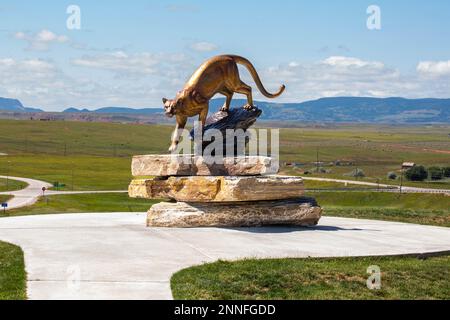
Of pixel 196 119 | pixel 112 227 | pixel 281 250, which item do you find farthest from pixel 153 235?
pixel 196 119

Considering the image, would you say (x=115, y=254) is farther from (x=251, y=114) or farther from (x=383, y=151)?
(x=383, y=151)

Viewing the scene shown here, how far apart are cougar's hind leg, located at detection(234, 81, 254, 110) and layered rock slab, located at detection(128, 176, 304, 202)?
286cm

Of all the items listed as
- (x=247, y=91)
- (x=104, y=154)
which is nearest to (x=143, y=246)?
(x=247, y=91)

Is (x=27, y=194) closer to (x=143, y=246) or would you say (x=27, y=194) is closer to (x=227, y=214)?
(x=227, y=214)

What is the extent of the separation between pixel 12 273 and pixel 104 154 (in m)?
125

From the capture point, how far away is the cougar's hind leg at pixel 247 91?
20.3m

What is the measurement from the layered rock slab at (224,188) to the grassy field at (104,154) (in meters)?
47.8

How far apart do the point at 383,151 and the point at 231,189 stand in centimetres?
14142

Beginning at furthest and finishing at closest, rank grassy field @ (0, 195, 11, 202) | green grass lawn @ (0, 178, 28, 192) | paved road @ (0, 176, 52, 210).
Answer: green grass lawn @ (0, 178, 28, 192) < grassy field @ (0, 195, 11, 202) < paved road @ (0, 176, 52, 210)

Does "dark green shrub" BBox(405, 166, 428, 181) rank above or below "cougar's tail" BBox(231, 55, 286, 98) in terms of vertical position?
below

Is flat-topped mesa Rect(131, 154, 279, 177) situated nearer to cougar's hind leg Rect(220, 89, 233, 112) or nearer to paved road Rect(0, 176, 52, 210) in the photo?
cougar's hind leg Rect(220, 89, 233, 112)

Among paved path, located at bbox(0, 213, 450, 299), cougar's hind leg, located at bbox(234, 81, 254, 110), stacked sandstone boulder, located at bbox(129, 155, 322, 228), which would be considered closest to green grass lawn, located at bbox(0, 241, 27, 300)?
paved path, located at bbox(0, 213, 450, 299)

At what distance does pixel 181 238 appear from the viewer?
16.7 metres

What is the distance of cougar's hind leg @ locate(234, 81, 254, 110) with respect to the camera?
20328mm
